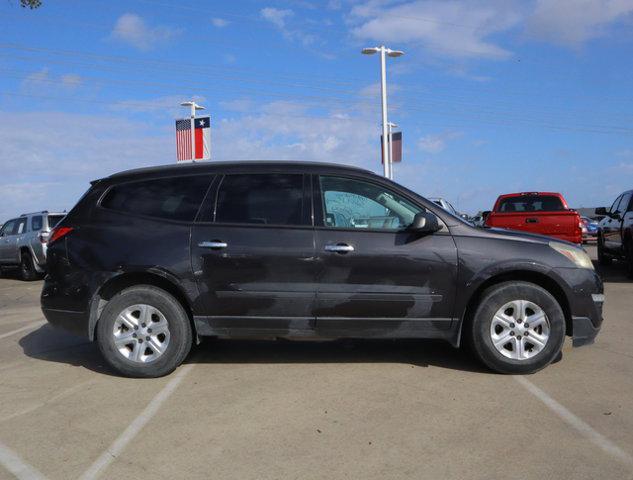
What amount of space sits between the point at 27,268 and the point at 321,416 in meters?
13.2

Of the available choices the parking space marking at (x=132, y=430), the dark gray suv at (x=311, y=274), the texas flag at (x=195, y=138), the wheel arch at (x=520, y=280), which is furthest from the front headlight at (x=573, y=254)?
the texas flag at (x=195, y=138)

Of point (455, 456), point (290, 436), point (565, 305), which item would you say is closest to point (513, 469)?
point (455, 456)

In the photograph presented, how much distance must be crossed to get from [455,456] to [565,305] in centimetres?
232

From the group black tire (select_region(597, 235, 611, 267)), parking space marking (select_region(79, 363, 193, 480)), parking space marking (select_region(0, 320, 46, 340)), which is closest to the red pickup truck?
black tire (select_region(597, 235, 611, 267))

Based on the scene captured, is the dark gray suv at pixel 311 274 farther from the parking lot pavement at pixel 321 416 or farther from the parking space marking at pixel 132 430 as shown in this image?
the parking lot pavement at pixel 321 416

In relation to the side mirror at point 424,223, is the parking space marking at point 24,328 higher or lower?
lower

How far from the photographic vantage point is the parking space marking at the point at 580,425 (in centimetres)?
360

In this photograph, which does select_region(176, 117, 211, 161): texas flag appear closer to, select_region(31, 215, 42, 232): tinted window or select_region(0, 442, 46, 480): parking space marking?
select_region(31, 215, 42, 232): tinted window

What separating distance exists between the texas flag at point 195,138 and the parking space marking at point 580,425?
1258 cm

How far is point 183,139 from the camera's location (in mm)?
16219

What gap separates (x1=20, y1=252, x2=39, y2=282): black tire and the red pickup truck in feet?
37.1

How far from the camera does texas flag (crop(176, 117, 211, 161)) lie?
629 inches

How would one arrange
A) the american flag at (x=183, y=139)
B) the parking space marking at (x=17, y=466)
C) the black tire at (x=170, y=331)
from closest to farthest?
the parking space marking at (x=17, y=466) < the black tire at (x=170, y=331) < the american flag at (x=183, y=139)

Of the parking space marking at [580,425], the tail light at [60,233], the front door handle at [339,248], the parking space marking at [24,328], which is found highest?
the tail light at [60,233]
